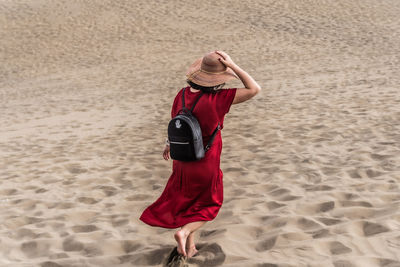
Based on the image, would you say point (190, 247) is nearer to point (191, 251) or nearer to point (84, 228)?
point (191, 251)

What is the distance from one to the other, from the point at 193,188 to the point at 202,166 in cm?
Result: 18

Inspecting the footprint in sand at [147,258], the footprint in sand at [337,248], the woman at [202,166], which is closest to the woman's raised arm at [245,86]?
the woman at [202,166]

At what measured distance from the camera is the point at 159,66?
15148 millimetres

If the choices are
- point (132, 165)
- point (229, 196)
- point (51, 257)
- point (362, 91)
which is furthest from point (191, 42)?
point (51, 257)

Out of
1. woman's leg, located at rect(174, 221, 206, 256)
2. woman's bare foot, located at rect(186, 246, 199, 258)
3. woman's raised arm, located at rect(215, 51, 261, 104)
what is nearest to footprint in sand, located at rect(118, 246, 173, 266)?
woman's bare foot, located at rect(186, 246, 199, 258)

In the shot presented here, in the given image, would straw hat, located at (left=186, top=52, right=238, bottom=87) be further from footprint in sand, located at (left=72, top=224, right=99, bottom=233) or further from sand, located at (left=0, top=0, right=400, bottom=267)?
footprint in sand, located at (left=72, top=224, right=99, bottom=233)

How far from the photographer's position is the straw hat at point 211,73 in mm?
A: 3061

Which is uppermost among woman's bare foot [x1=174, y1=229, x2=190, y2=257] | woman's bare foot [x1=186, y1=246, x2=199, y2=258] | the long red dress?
the long red dress

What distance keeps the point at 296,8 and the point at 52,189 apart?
1842 cm

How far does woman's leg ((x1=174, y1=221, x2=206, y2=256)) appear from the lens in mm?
3002

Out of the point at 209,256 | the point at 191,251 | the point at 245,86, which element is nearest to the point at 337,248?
the point at 209,256

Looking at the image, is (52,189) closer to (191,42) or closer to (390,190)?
(390,190)

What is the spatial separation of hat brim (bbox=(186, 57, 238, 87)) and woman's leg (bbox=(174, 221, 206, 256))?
38.7 inches

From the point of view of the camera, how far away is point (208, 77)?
121 inches
